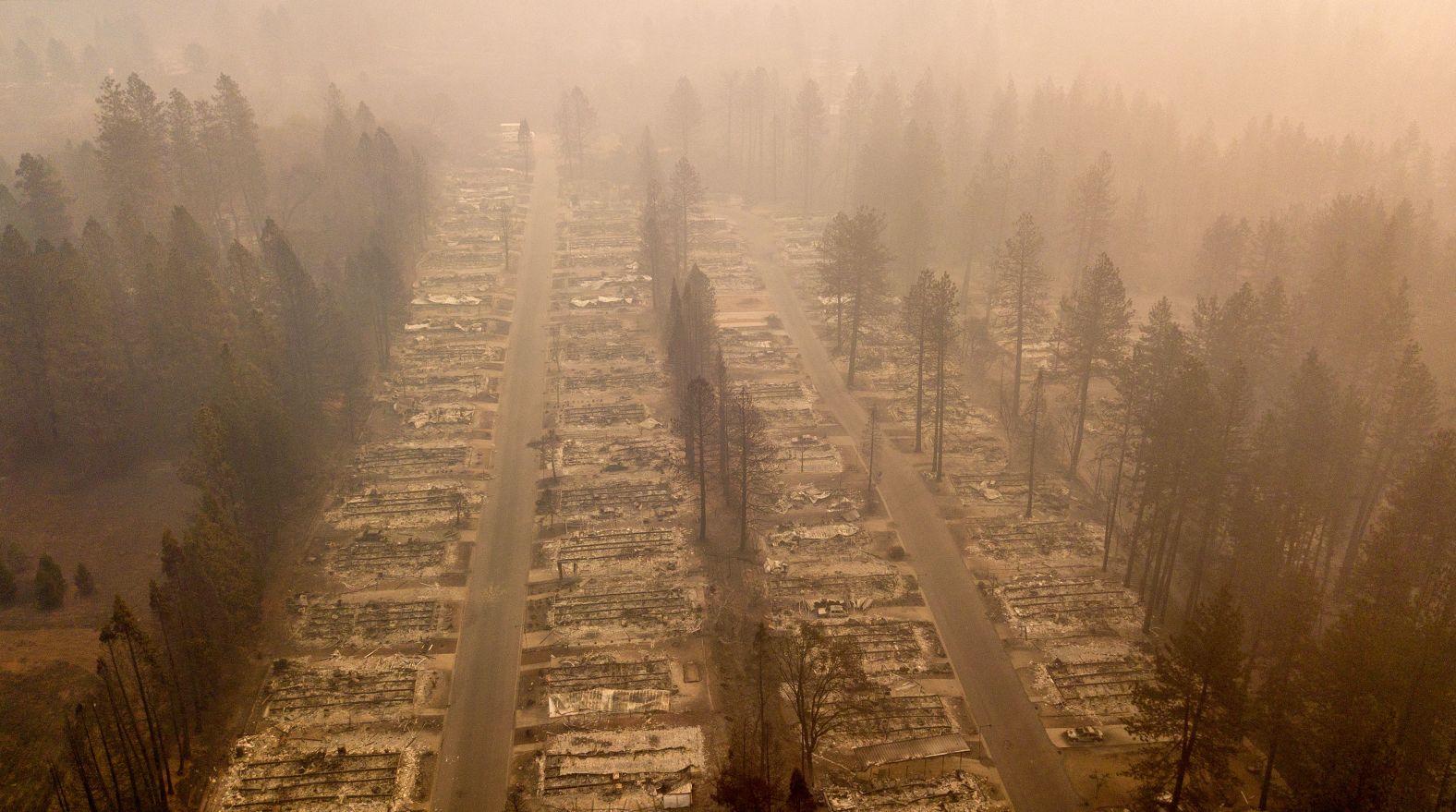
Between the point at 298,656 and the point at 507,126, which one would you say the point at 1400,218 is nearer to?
the point at 298,656

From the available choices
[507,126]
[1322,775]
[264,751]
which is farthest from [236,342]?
[507,126]

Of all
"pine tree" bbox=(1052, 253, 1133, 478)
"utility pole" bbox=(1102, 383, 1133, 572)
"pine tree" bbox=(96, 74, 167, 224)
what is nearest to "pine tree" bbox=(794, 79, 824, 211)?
"pine tree" bbox=(1052, 253, 1133, 478)

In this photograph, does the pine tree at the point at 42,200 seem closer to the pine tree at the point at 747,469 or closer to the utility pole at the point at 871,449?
the pine tree at the point at 747,469

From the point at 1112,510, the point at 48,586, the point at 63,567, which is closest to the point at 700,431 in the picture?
the point at 1112,510

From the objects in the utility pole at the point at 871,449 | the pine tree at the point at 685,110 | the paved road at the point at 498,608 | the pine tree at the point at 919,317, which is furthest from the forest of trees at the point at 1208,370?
the paved road at the point at 498,608

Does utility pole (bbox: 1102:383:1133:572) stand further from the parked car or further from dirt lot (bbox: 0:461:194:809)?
dirt lot (bbox: 0:461:194:809)
